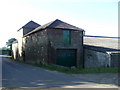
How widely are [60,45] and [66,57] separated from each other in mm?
2119

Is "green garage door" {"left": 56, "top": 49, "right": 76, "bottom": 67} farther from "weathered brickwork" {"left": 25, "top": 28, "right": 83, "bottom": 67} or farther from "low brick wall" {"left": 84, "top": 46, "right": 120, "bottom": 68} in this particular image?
"low brick wall" {"left": 84, "top": 46, "right": 120, "bottom": 68}

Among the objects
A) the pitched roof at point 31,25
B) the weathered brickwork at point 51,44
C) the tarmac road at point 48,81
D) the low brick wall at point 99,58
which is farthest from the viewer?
the pitched roof at point 31,25

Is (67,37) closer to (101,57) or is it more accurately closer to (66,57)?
(66,57)

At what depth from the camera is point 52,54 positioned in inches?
855

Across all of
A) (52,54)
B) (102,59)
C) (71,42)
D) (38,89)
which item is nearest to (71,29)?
(71,42)

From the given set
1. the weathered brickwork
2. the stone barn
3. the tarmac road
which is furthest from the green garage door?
the tarmac road

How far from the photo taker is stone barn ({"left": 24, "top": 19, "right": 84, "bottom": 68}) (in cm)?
2192

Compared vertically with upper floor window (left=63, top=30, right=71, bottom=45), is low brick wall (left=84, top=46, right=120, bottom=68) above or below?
below

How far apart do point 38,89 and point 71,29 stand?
16769mm

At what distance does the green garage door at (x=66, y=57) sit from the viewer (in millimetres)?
22062

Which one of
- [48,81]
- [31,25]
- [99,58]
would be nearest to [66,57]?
[99,58]

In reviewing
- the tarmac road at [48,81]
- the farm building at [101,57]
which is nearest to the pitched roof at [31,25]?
the farm building at [101,57]

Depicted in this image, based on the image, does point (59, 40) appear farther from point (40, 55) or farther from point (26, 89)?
point (26, 89)

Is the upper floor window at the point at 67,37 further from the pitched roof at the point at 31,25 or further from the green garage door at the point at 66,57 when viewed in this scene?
the pitched roof at the point at 31,25
